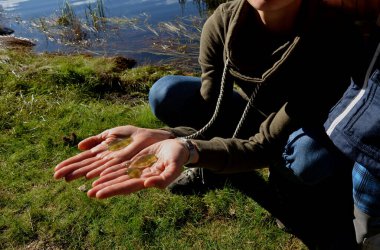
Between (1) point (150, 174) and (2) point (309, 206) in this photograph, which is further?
(2) point (309, 206)

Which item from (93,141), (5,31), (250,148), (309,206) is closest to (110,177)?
(93,141)

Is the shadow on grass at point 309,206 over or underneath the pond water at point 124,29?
underneath

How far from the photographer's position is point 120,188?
1630 millimetres

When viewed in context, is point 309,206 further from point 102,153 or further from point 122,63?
point 122,63

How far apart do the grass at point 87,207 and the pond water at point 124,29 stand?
2.41 m

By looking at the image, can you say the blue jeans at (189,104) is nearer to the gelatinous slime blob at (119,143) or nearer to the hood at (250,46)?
the hood at (250,46)

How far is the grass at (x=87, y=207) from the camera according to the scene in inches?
96.0

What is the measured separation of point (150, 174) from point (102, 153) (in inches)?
13.1

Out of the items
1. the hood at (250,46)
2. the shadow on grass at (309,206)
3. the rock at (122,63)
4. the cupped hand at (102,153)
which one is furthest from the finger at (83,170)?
the rock at (122,63)

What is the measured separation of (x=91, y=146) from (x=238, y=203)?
1103mm

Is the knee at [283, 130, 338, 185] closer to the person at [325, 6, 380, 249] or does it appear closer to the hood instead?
the person at [325, 6, 380, 249]

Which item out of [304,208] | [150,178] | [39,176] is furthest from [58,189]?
[304,208]

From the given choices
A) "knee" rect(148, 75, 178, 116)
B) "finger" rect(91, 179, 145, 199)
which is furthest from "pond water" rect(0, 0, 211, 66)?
"finger" rect(91, 179, 145, 199)

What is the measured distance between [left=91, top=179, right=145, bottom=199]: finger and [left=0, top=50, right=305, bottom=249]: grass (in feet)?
2.88
